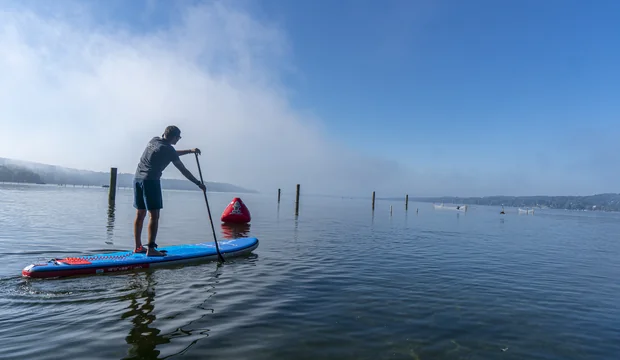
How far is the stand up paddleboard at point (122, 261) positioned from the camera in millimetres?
6379

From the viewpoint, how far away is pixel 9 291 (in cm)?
559

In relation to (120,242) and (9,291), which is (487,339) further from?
(120,242)

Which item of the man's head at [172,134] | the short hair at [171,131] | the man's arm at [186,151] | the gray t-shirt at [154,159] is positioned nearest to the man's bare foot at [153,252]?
the gray t-shirt at [154,159]

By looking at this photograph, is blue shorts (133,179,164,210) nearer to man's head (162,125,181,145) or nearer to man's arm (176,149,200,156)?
man's head (162,125,181,145)

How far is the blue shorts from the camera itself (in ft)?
24.9

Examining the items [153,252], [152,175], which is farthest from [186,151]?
[153,252]

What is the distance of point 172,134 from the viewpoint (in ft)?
26.0

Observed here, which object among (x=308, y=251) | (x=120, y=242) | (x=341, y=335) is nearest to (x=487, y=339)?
(x=341, y=335)

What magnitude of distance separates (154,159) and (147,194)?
803 mm

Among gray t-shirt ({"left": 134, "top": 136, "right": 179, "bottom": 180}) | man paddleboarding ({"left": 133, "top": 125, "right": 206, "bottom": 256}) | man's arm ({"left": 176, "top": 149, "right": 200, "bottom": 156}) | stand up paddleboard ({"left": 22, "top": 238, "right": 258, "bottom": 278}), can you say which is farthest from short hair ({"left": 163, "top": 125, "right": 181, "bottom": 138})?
stand up paddleboard ({"left": 22, "top": 238, "right": 258, "bottom": 278})

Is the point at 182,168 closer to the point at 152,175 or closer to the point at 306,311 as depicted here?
the point at 152,175

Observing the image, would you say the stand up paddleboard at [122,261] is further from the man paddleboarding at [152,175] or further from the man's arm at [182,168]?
the man's arm at [182,168]

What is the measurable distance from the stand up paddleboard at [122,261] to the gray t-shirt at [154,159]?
1843mm

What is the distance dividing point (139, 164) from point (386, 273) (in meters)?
6.62
